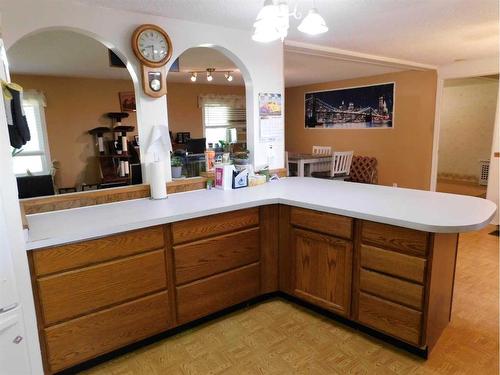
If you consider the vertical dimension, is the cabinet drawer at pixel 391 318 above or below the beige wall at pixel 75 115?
below

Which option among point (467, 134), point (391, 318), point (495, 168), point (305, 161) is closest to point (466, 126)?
point (467, 134)

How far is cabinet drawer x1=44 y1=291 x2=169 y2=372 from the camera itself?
169 cm

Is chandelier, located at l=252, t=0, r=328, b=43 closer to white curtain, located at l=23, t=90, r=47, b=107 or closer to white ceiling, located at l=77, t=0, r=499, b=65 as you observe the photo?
white ceiling, located at l=77, t=0, r=499, b=65

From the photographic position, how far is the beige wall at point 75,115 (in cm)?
536

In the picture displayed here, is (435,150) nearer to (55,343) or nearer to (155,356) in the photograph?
(155,356)

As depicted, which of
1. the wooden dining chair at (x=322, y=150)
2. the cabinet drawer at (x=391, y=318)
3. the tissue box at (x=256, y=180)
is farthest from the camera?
the wooden dining chair at (x=322, y=150)

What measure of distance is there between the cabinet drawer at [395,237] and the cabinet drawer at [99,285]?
118 cm

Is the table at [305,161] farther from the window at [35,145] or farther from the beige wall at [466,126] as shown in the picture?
the window at [35,145]

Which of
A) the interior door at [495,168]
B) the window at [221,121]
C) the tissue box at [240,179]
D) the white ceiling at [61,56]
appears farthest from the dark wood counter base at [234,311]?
the window at [221,121]

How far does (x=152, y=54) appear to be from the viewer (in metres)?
2.30

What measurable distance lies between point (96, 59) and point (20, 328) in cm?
357

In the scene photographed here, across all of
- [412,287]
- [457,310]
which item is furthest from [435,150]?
[412,287]

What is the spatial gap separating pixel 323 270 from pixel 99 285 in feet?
4.35

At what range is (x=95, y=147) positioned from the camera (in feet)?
19.0
